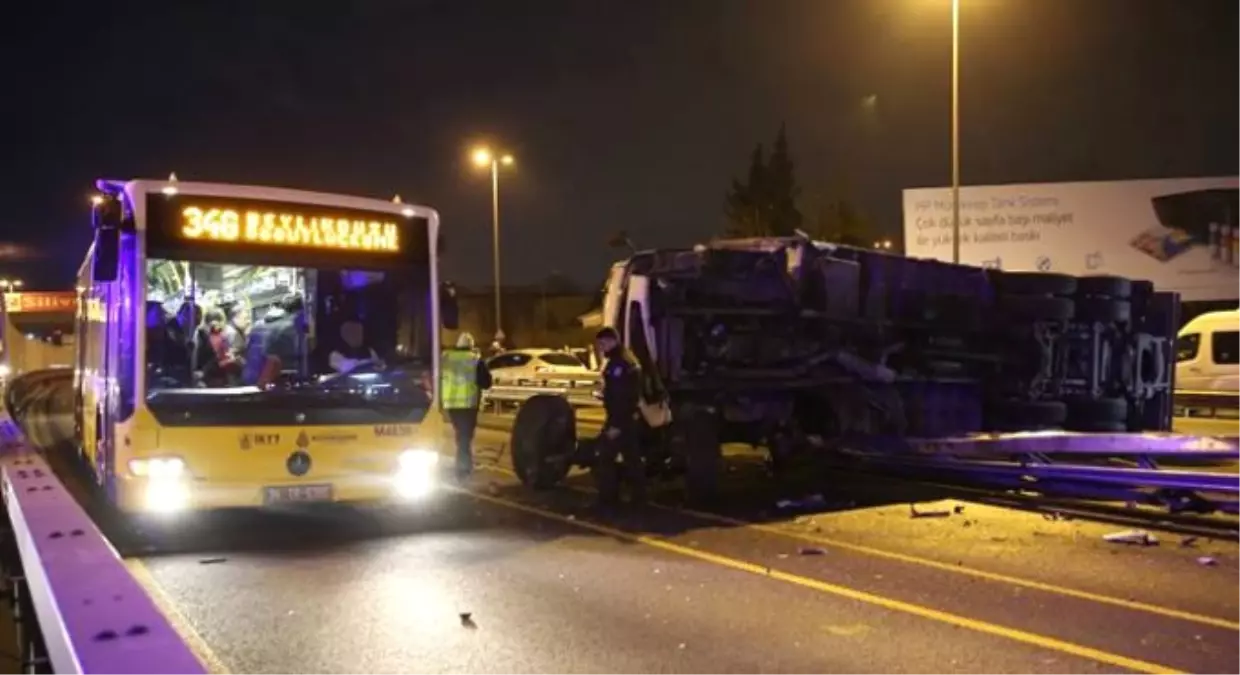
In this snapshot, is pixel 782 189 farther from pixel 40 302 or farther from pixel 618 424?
pixel 618 424

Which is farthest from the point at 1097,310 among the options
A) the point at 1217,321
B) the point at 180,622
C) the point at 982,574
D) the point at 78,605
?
the point at 78,605

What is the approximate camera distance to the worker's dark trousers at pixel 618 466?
11562mm

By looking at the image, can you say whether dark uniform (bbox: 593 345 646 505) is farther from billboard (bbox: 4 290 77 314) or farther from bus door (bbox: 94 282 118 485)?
billboard (bbox: 4 290 77 314)

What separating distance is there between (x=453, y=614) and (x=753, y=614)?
1.80 meters

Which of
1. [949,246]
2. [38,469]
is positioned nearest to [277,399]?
[38,469]

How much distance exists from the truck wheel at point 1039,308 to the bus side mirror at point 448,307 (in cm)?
737

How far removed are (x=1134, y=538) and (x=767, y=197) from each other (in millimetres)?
60924

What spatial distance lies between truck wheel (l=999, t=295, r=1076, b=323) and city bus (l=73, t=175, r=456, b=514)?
743 centimetres

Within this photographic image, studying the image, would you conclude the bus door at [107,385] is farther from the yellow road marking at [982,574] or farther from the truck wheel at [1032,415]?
the truck wheel at [1032,415]

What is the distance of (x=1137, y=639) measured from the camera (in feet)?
21.4

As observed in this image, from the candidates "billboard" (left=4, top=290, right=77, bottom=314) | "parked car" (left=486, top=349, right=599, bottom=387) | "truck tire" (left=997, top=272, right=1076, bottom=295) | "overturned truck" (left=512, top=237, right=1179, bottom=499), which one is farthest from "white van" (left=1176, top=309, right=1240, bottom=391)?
"billboard" (left=4, top=290, right=77, bottom=314)

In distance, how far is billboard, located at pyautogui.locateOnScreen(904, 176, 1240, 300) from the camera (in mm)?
38219

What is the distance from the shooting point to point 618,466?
1195cm

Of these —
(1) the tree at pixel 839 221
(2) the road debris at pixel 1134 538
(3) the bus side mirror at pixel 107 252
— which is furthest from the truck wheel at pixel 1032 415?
(1) the tree at pixel 839 221
